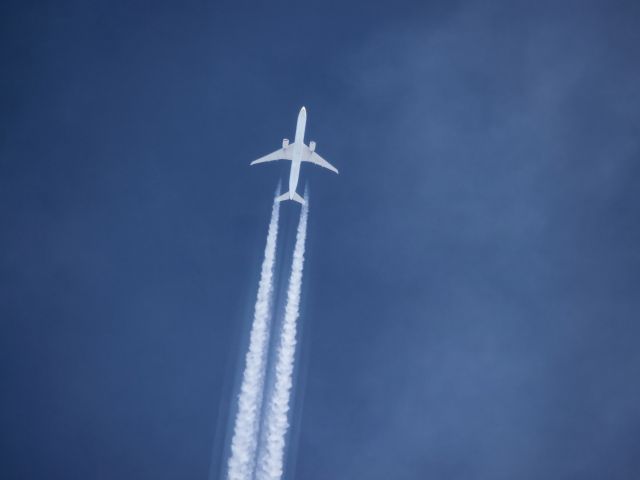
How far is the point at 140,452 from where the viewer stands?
49594 mm

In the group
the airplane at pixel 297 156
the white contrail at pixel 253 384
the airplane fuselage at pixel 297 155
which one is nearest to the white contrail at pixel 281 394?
the white contrail at pixel 253 384

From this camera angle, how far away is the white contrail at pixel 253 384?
4359 centimetres

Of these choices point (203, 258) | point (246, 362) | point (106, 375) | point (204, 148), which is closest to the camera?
point (246, 362)

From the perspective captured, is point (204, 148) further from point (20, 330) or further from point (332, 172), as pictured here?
point (20, 330)

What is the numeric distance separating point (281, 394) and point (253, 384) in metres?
2.76

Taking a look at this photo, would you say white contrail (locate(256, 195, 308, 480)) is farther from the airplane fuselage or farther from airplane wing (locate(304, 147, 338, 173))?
airplane wing (locate(304, 147, 338, 173))

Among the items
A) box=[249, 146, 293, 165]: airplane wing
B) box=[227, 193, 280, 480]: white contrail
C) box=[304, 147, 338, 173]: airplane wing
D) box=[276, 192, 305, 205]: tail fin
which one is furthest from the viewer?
box=[304, 147, 338, 173]: airplane wing

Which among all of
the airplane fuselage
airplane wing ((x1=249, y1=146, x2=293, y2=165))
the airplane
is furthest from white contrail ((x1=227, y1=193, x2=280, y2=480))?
airplane wing ((x1=249, y1=146, x2=293, y2=165))

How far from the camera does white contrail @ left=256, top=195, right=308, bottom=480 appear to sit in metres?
44.2

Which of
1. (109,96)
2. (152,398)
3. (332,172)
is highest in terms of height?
(109,96)

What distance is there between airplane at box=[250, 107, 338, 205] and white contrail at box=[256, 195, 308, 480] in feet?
19.4

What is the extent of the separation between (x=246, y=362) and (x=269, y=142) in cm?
2592

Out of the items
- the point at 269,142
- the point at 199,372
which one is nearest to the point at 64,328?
the point at 199,372

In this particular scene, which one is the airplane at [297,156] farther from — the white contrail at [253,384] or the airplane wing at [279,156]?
the white contrail at [253,384]
